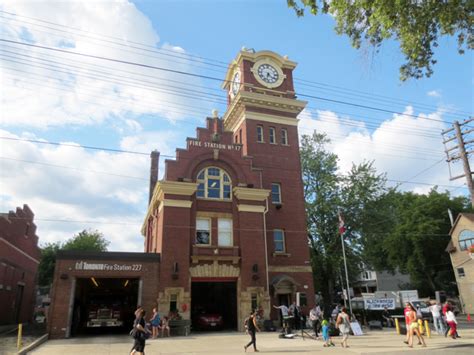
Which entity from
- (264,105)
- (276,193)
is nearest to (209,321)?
(276,193)

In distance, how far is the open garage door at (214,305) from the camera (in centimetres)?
2512

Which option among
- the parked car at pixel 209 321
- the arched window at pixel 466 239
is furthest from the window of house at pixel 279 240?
the arched window at pixel 466 239

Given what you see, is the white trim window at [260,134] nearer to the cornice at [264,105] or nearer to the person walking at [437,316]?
the cornice at [264,105]

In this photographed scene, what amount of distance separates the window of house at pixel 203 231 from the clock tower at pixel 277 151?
5524mm

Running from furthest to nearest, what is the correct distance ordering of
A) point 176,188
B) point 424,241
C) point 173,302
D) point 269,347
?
point 424,241 < point 176,188 < point 173,302 < point 269,347

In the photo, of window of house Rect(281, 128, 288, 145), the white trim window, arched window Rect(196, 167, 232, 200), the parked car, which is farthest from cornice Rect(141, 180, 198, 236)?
window of house Rect(281, 128, 288, 145)

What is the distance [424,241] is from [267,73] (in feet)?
106

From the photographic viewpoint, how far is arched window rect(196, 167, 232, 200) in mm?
27094

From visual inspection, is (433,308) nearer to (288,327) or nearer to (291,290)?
(288,327)

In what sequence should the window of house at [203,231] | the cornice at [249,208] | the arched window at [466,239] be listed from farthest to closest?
the arched window at [466,239], the cornice at [249,208], the window of house at [203,231]

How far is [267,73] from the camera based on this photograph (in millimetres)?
35000

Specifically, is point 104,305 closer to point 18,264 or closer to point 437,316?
point 18,264

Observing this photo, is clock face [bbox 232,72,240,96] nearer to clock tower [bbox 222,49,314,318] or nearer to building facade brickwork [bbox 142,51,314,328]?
clock tower [bbox 222,49,314,318]

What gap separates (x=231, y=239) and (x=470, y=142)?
54.2ft
